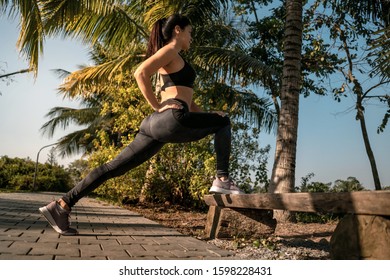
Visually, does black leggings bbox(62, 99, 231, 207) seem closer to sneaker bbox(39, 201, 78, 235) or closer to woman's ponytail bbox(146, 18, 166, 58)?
sneaker bbox(39, 201, 78, 235)

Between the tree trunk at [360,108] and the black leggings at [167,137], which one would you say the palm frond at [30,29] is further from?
the tree trunk at [360,108]

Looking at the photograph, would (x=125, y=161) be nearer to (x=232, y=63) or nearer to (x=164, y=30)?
(x=164, y=30)

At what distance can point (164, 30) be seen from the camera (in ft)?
10.5

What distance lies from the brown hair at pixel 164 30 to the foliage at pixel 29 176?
21696mm

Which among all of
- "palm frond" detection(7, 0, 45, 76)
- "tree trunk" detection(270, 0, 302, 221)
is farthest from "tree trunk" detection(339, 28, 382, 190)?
"palm frond" detection(7, 0, 45, 76)

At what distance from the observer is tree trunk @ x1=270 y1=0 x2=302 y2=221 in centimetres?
698

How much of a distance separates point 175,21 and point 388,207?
217cm

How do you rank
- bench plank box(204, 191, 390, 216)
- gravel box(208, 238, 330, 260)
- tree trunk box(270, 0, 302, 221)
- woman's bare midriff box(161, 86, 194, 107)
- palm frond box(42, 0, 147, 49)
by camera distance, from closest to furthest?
bench plank box(204, 191, 390, 216) < woman's bare midriff box(161, 86, 194, 107) < gravel box(208, 238, 330, 260) < tree trunk box(270, 0, 302, 221) < palm frond box(42, 0, 147, 49)

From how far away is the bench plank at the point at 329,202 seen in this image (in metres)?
2.16

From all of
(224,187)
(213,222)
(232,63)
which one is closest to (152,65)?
(224,187)

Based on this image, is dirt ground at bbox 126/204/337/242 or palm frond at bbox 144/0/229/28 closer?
dirt ground at bbox 126/204/337/242

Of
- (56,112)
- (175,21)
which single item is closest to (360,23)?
(175,21)

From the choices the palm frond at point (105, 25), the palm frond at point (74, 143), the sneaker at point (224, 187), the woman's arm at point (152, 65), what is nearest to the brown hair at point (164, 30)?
the woman's arm at point (152, 65)

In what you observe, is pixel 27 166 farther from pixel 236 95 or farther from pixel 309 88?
pixel 309 88
